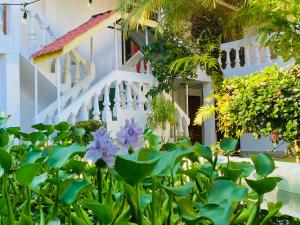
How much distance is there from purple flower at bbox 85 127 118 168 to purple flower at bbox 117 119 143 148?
20 cm

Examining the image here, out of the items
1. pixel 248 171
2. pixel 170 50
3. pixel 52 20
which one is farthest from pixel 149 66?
pixel 248 171

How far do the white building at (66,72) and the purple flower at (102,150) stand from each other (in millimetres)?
8060

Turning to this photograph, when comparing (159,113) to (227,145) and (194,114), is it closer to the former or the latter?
(194,114)

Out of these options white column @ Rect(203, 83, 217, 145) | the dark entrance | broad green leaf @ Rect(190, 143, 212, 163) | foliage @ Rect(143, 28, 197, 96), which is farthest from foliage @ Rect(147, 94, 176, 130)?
broad green leaf @ Rect(190, 143, 212, 163)

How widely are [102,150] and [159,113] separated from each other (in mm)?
9221

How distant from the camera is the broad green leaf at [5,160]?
1.50 meters

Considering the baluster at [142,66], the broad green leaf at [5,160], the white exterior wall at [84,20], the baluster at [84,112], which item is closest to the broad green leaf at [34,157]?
the broad green leaf at [5,160]

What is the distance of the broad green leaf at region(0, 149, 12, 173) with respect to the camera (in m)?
1.50

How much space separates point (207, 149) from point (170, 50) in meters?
9.20

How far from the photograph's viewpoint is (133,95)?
37.0 ft

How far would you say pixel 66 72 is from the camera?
1058cm

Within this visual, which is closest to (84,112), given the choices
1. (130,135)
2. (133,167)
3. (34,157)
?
(34,157)

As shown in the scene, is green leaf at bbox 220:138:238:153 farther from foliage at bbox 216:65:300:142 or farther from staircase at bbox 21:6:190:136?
staircase at bbox 21:6:190:136

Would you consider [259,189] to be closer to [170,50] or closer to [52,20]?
[170,50]
